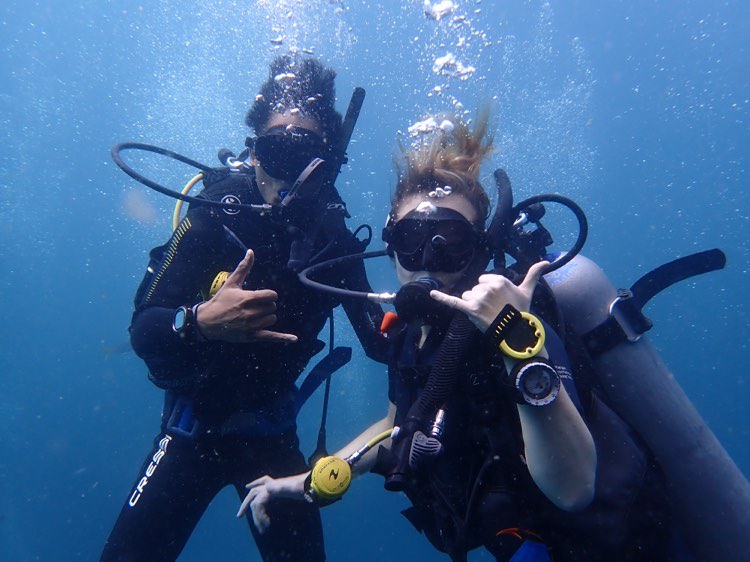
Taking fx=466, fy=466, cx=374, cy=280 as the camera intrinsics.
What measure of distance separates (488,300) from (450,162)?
4.57 ft

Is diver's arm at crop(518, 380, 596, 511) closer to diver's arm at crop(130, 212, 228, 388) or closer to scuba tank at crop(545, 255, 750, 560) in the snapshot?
scuba tank at crop(545, 255, 750, 560)

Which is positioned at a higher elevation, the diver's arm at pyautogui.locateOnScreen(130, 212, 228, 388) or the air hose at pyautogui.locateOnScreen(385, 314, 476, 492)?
the diver's arm at pyautogui.locateOnScreen(130, 212, 228, 388)

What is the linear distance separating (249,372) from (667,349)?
7823cm

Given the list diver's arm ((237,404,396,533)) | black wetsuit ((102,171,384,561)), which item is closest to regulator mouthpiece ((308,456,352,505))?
diver's arm ((237,404,396,533))

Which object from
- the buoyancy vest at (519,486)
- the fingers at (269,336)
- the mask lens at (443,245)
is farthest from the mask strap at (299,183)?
the buoyancy vest at (519,486)

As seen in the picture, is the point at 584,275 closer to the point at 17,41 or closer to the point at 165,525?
the point at 165,525

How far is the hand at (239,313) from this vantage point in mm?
2766

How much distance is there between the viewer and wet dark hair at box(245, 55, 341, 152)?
382 cm

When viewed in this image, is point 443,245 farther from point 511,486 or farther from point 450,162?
point 511,486

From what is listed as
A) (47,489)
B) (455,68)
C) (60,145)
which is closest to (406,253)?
(455,68)

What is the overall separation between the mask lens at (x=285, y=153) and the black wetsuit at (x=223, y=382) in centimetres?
28

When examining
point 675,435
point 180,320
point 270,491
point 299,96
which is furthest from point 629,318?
point 299,96

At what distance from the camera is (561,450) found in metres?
1.71

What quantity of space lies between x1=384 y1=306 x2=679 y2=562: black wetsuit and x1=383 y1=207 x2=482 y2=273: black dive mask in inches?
21.6
